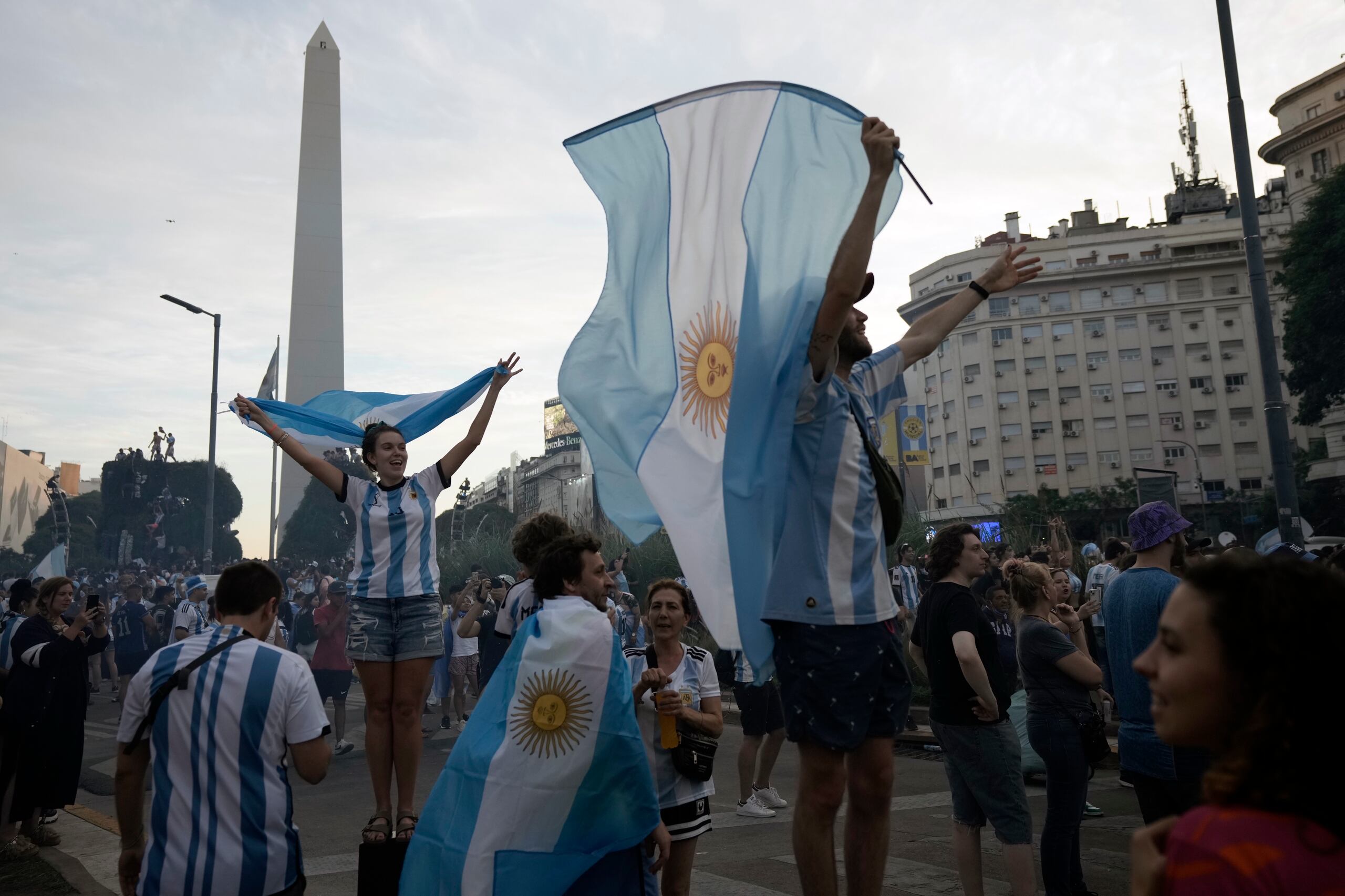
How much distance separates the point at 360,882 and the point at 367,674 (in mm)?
910

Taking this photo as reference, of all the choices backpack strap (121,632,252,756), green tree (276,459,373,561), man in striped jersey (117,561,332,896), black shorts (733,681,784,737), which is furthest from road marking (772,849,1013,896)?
green tree (276,459,373,561)

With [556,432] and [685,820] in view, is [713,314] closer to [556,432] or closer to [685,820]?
[685,820]

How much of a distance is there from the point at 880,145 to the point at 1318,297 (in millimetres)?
43457

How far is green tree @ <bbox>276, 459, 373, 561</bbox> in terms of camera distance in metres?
54.7

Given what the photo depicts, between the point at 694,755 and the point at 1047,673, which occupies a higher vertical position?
the point at 1047,673

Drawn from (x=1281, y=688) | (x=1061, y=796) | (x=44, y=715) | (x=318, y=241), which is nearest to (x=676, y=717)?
(x=1061, y=796)

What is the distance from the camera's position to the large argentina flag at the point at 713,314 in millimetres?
3414

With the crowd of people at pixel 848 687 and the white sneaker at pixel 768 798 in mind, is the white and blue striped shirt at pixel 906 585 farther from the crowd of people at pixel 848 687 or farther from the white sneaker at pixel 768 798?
the crowd of people at pixel 848 687

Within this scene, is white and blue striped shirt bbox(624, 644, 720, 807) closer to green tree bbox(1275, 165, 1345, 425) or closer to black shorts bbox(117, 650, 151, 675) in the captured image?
black shorts bbox(117, 650, 151, 675)

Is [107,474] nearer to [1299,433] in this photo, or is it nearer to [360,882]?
[360,882]

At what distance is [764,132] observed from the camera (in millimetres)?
3691

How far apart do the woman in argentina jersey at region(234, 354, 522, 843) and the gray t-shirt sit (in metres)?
3.01

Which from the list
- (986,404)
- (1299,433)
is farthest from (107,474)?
(1299,433)

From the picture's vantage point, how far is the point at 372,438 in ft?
18.5
